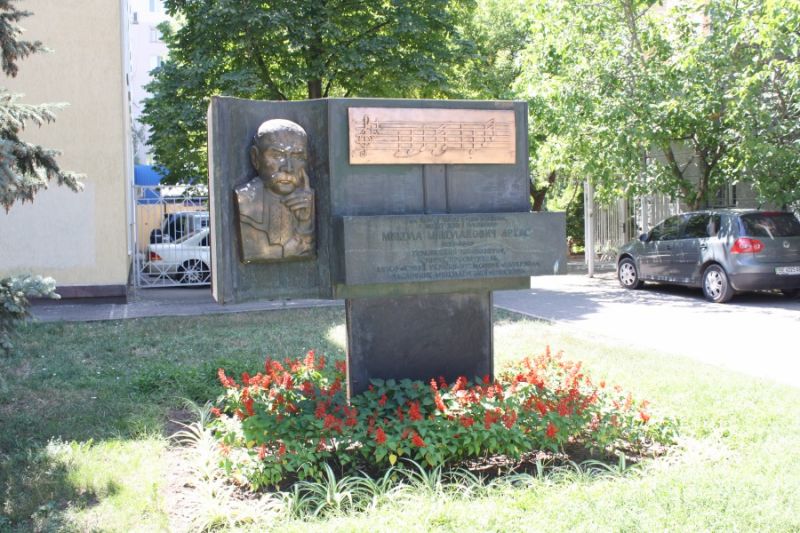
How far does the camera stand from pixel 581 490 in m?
4.44

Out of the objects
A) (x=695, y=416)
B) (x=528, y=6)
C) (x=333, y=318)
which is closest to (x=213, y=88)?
(x=333, y=318)

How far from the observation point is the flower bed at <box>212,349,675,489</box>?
4.86 m

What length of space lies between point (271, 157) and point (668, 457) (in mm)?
3363

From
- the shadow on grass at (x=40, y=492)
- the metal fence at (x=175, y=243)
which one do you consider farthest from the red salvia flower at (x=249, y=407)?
the metal fence at (x=175, y=243)

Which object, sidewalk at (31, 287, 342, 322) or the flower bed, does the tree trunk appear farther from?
the flower bed

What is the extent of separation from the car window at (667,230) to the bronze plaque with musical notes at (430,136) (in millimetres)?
11199

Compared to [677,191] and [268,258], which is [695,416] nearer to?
[268,258]

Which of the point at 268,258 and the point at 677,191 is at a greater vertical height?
the point at 677,191

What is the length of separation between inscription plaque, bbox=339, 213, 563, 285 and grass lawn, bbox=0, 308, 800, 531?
5.36 feet

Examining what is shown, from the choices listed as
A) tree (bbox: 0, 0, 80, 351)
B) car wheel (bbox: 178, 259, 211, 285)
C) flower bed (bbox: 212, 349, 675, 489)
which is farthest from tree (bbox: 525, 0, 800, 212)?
tree (bbox: 0, 0, 80, 351)

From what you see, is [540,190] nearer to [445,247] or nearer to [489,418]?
[445,247]

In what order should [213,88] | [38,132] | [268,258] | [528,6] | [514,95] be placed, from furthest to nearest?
[514,95] → [528,6] → [213,88] → [38,132] → [268,258]

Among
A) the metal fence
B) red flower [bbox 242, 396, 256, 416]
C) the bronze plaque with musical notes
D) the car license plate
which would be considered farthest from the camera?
the metal fence

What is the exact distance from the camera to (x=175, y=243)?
18516mm
